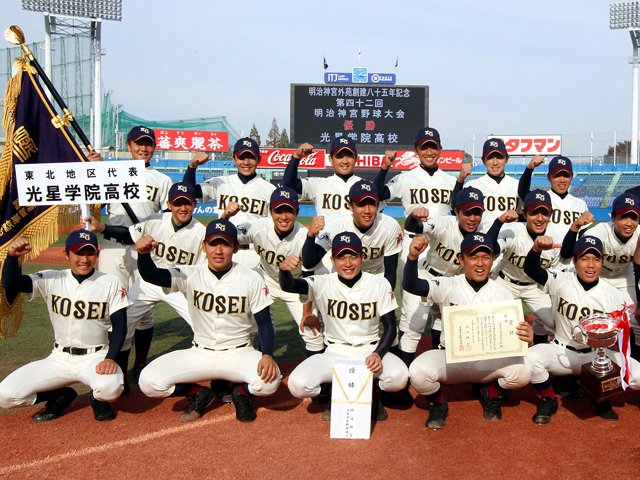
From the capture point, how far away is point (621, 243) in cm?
574

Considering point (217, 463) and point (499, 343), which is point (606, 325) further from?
point (217, 463)

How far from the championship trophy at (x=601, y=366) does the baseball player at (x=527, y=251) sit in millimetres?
1269

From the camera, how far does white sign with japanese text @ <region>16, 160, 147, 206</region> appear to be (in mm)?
5445

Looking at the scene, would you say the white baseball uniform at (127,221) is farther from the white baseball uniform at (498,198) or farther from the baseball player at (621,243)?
the baseball player at (621,243)

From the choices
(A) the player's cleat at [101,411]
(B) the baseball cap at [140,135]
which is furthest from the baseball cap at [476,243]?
(B) the baseball cap at [140,135]

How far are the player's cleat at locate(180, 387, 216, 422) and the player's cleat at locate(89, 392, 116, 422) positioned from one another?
55 centimetres

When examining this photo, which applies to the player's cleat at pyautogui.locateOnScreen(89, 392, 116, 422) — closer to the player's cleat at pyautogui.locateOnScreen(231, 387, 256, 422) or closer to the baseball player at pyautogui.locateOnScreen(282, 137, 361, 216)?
Result: the player's cleat at pyautogui.locateOnScreen(231, 387, 256, 422)

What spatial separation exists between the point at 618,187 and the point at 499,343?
30.8 m

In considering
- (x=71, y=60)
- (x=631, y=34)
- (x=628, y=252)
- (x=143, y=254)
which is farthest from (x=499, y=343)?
(x=631, y=34)

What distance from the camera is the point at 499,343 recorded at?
15.2ft

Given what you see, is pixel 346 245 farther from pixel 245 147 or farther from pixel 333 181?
pixel 245 147

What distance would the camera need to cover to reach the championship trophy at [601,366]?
457 cm

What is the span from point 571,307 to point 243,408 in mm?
2728

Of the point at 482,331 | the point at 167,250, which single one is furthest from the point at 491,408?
the point at 167,250
